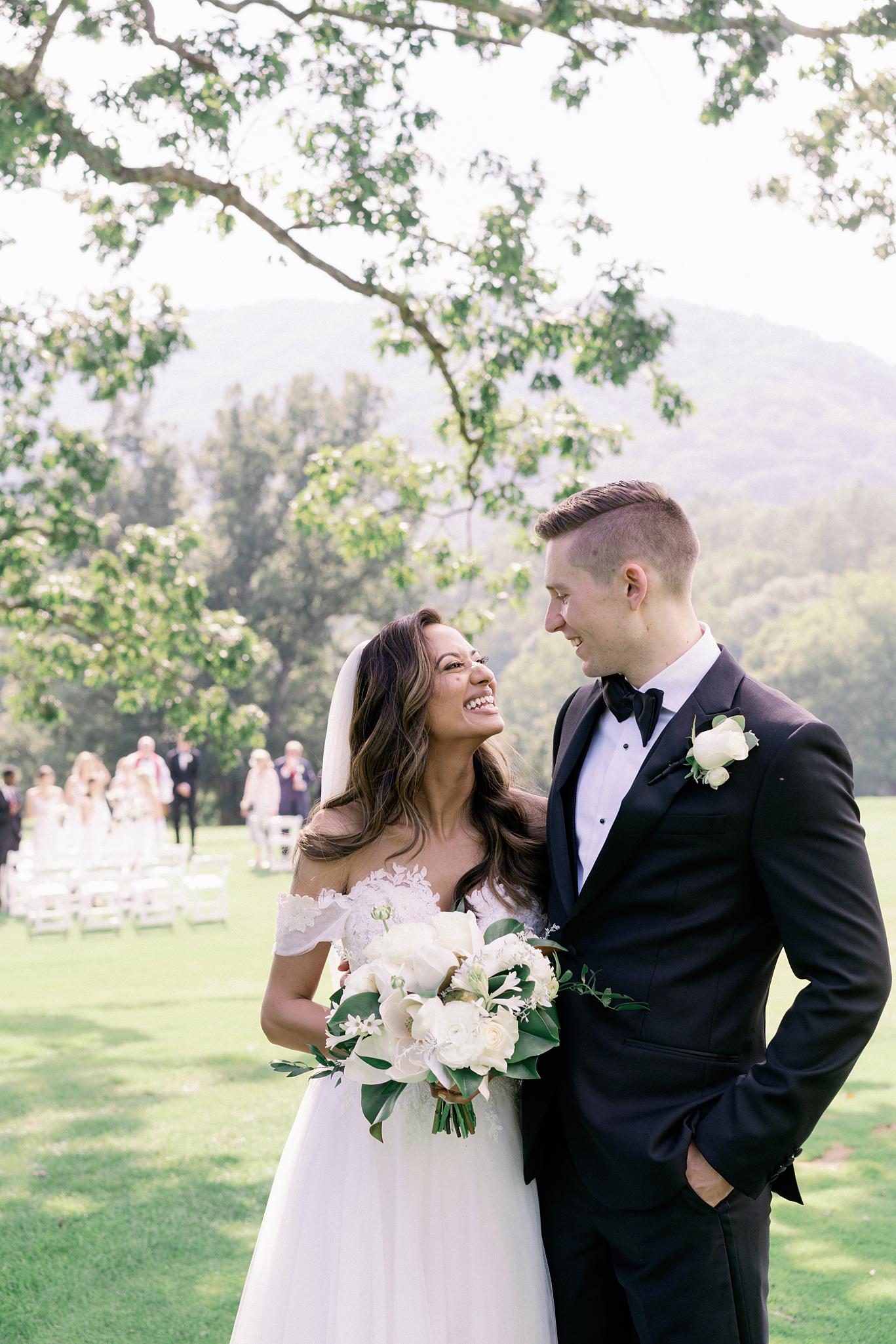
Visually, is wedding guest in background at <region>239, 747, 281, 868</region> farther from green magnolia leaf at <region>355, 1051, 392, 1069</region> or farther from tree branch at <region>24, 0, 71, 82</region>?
green magnolia leaf at <region>355, 1051, 392, 1069</region>

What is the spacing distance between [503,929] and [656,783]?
0.47m

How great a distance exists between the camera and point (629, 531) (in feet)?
9.83

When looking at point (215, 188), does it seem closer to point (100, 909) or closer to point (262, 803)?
point (100, 909)

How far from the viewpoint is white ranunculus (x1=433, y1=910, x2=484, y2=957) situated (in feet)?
9.33

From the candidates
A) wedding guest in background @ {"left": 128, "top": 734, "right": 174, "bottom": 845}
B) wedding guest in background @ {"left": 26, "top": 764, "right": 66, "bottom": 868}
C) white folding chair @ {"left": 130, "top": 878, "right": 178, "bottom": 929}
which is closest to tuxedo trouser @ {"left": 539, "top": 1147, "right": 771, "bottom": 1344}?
white folding chair @ {"left": 130, "top": 878, "right": 178, "bottom": 929}

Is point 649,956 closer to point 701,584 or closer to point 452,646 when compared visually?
point 452,646

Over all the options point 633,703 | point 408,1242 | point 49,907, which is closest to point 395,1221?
point 408,1242

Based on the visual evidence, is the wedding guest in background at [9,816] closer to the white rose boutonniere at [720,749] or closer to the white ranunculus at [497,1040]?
the white ranunculus at [497,1040]

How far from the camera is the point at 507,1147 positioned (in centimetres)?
328

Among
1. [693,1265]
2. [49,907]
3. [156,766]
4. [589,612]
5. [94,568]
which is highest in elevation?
[94,568]

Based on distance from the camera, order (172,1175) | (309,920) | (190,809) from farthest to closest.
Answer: (190,809) → (172,1175) → (309,920)

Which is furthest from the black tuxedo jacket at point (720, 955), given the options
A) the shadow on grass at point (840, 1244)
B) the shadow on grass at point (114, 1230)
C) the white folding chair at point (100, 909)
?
the white folding chair at point (100, 909)

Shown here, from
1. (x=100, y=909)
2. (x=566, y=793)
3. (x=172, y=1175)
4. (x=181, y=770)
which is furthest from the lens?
(x=181, y=770)

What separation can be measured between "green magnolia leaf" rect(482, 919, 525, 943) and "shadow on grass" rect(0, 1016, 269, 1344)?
2773 millimetres
